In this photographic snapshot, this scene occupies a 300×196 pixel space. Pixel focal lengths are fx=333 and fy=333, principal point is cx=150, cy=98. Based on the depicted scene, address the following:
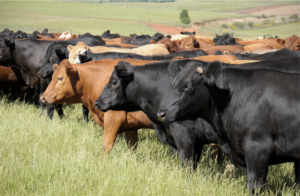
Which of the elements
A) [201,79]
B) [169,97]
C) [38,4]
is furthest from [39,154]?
[38,4]

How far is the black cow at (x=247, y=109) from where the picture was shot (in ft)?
10.4

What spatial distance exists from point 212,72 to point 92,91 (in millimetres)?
2210

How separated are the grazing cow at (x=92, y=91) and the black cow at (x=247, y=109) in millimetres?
1373

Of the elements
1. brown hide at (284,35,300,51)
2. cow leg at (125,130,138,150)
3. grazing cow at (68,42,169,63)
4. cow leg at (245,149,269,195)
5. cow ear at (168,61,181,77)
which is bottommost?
cow leg at (125,130,138,150)

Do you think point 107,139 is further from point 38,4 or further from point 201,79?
point 38,4

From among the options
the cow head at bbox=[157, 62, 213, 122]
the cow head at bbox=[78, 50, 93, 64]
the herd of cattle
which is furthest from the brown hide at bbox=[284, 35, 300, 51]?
the cow head at bbox=[157, 62, 213, 122]

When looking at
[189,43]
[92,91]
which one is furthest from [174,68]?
[189,43]

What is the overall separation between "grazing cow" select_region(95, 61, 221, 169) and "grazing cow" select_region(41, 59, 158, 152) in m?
0.55

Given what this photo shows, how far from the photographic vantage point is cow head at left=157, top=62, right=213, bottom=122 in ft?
11.3

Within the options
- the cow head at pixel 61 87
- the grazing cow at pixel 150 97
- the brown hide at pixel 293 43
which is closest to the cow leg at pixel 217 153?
the grazing cow at pixel 150 97

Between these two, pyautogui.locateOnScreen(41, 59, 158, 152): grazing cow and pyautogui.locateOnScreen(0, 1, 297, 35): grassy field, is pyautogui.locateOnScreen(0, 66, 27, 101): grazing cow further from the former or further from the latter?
pyautogui.locateOnScreen(0, 1, 297, 35): grassy field

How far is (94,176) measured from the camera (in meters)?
3.70

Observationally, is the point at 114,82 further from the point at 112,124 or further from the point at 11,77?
the point at 11,77

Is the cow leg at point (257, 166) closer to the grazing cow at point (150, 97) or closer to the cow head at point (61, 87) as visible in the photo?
the grazing cow at point (150, 97)
